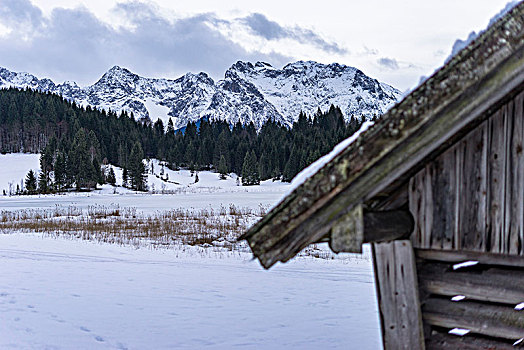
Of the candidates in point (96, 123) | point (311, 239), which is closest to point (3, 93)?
point (96, 123)

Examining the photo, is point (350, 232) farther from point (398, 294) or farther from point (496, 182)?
point (496, 182)

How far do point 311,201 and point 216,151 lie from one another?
89.4 m

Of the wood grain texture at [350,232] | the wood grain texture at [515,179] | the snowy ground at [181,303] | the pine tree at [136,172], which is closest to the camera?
the wood grain texture at [350,232]

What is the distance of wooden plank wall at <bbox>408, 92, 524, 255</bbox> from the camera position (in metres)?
2.18

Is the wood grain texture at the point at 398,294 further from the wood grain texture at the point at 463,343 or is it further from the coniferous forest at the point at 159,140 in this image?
the coniferous forest at the point at 159,140

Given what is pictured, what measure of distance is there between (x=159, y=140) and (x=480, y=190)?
10094 centimetres

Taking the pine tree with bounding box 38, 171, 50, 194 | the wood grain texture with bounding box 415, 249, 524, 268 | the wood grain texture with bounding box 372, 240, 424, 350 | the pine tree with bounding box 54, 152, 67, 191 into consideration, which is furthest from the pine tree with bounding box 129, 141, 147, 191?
the wood grain texture with bounding box 415, 249, 524, 268

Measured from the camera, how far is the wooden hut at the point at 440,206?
5.93 ft

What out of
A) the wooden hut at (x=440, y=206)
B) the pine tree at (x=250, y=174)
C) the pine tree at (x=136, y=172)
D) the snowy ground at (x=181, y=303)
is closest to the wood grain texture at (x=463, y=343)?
the wooden hut at (x=440, y=206)

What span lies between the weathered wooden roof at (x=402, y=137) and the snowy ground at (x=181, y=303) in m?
4.43

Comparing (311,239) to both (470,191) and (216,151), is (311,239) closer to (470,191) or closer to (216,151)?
(470,191)

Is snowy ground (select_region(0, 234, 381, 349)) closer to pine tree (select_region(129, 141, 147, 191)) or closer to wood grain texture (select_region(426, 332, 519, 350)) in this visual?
wood grain texture (select_region(426, 332, 519, 350))

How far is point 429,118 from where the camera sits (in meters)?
1.83

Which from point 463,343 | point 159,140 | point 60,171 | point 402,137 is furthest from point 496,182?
point 159,140
